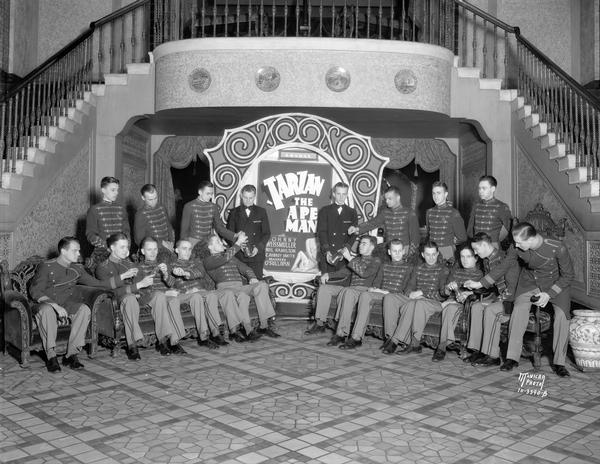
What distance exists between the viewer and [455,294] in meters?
6.22

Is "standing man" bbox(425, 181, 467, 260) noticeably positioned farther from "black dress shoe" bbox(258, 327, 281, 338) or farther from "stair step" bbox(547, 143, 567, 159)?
"black dress shoe" bbox(258, 327, 281, 338)

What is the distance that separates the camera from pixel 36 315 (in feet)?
17.5

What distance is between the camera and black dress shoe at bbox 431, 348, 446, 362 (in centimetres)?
579

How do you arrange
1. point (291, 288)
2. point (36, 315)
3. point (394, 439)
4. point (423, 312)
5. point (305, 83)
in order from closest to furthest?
point (394, 439)
point (36, 315)
point (423, 312)
point (291, 288)
point (305, 83)

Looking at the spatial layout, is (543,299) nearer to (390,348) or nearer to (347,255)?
(390,348)

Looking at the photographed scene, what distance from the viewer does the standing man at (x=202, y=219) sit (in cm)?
727

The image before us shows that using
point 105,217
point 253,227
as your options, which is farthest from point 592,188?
A: point 105,217

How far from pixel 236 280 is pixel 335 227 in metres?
1.32

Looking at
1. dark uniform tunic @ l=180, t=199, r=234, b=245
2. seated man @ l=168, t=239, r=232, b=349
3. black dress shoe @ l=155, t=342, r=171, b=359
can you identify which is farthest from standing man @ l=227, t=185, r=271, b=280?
black dress shoe @ l=155, t=342, r=171, b=359

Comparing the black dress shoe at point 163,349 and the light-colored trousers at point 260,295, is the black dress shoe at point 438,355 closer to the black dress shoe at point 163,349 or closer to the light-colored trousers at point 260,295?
the light-colored trousers at point 260,295

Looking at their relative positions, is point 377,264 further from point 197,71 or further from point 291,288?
point 197,71

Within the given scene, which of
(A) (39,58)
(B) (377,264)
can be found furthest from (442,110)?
(A) (39,58)

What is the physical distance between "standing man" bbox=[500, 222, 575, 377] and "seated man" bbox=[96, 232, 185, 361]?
2915 millimetres

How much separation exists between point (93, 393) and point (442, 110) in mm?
6022
